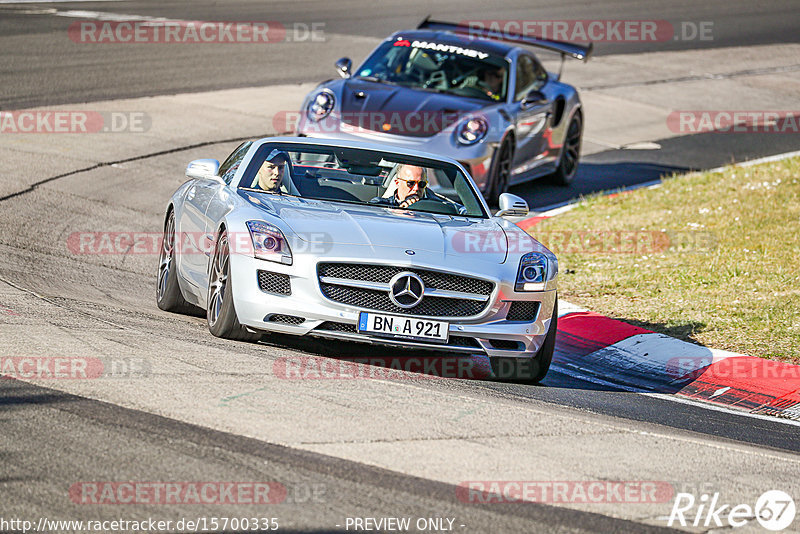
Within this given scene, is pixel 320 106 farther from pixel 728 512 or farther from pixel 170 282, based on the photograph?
pixel 728 512

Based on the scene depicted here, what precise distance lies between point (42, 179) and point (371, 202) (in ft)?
19.2

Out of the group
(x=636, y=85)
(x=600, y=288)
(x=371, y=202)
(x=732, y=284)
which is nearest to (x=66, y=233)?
(x=371, y=202)

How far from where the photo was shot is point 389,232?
784cm

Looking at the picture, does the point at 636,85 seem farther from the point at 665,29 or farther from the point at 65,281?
the point at 65,281

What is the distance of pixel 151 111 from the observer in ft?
57.0

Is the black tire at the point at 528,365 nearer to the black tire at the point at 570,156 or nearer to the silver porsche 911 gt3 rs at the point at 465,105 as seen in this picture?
the silver porsche 911 gt3 rs at the point at 465,105
